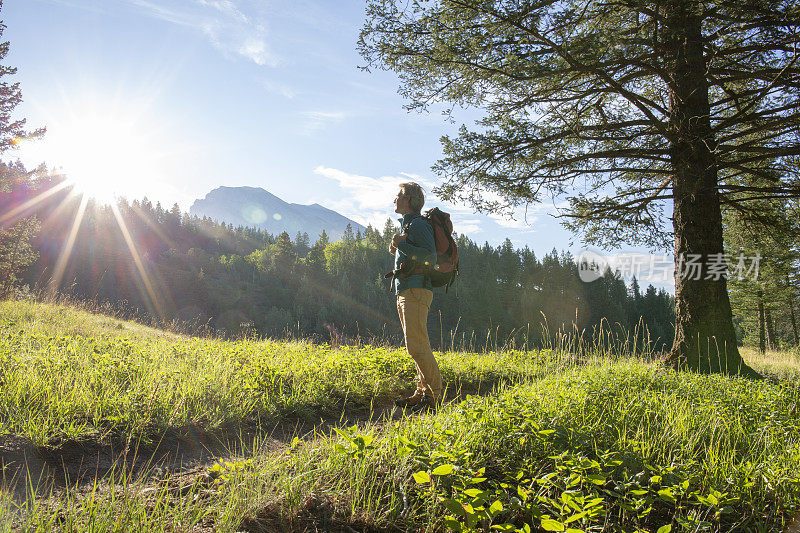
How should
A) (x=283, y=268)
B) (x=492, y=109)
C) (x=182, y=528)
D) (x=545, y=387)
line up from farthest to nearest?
(x=283, y=268)
(x=492, y=109)
(x=545, y=387)
(x=182, y=528)

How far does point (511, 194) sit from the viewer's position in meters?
7.32

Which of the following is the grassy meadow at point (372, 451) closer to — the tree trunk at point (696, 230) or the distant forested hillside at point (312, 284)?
the tree trunk at point (696, 230)

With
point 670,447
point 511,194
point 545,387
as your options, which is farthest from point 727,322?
point 670,447

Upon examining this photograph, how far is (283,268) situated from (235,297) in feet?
35.7

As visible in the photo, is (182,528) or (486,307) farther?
(486,307)

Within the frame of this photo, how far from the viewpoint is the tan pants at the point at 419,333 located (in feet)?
13.4

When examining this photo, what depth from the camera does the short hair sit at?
4.37 metres

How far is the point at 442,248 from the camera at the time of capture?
4.28 meters

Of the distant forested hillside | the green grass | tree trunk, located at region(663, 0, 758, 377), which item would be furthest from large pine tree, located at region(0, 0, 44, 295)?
the distant forested hillside

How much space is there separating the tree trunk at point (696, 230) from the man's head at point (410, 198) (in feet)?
15.5

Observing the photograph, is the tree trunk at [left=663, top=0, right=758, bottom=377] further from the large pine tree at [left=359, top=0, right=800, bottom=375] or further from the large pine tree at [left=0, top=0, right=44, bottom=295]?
the large pine tree at [left=0, top=0, right=44, bottom=295]

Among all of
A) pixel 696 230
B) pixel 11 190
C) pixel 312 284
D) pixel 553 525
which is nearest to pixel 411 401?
pixel 553 525

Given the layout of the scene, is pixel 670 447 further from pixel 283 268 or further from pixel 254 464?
pixel 283 268

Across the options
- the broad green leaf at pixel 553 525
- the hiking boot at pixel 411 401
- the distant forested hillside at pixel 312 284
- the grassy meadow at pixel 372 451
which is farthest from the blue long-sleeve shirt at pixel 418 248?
the distant forested hillside at pixel 312 284
